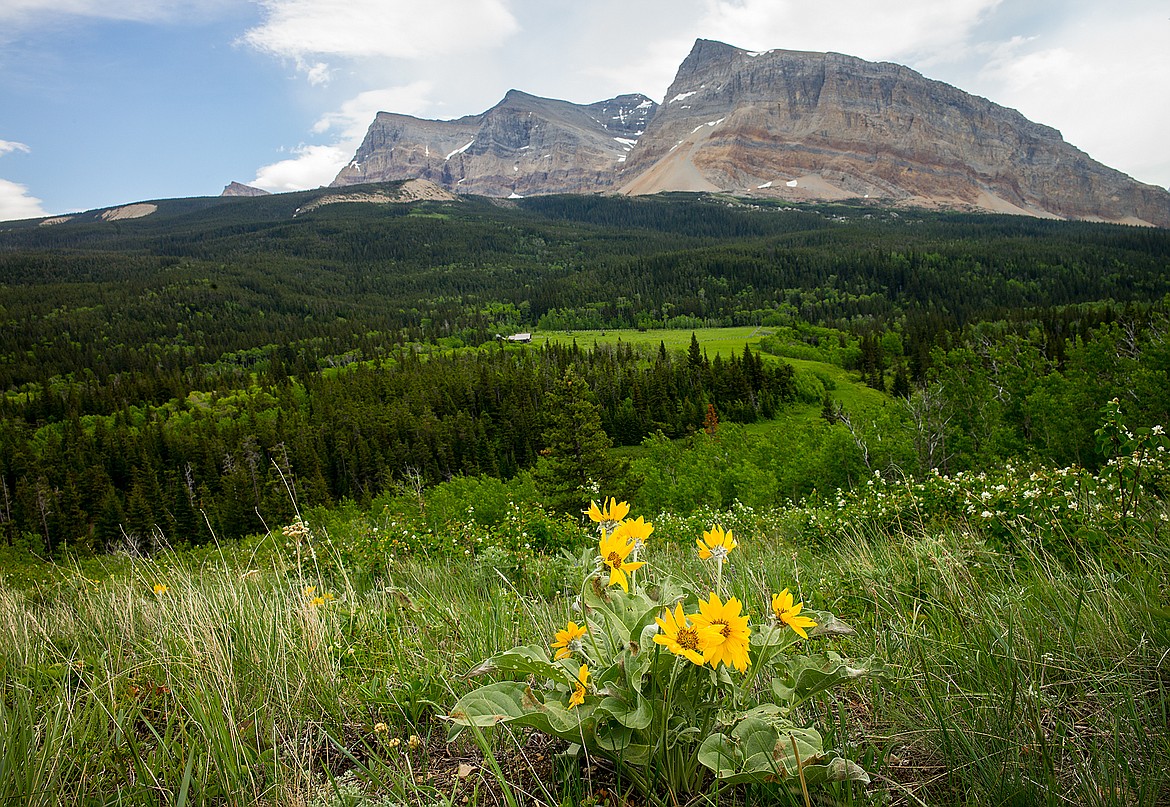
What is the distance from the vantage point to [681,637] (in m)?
1.59

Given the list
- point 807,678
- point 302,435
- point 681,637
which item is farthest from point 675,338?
point 681,637

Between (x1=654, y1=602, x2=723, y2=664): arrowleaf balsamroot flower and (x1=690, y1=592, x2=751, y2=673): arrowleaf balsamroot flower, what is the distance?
0.01 metres

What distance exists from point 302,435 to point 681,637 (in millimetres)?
64805

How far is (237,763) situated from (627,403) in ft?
226

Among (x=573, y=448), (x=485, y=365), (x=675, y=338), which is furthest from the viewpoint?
(x=675, y=338)

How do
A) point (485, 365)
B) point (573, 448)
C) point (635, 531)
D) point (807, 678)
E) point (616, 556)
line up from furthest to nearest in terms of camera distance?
point (485, 365) < point (573, 448) < point (635, 531) < point (616, 556) < point (807, 678)

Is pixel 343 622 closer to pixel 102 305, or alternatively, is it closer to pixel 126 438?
pixel 126 438

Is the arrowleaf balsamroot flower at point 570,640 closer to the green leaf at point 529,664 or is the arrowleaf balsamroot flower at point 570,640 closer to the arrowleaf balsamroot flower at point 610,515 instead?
the green leaf at point 529,664

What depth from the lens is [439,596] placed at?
4.00 meters

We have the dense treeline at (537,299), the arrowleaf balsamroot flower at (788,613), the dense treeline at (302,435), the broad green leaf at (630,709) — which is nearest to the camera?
the broad green leaf at (630,709)

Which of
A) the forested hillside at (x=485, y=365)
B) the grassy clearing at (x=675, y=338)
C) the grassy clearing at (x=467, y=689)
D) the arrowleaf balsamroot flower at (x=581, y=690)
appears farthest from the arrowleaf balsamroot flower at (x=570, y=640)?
the grassy clearing at (x=675, y=338)

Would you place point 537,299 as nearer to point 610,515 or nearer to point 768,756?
point 610,515

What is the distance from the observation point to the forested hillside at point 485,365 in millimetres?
40156

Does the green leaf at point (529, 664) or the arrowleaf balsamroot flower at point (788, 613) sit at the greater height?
the arrowleaf balsamroot flower at point (788, 613)
